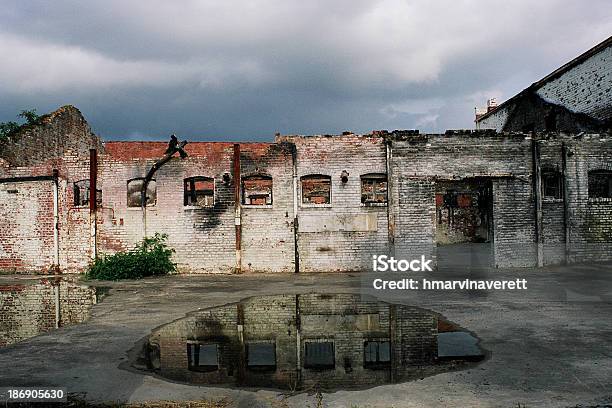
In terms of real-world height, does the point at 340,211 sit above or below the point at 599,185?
below

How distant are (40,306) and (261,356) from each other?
20.2 ft

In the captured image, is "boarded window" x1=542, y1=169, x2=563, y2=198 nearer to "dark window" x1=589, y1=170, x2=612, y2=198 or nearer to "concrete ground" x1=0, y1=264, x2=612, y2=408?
"dark window" x1=589, y1=170, x2=612, y2=198

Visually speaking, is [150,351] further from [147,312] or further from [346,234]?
[346,234]

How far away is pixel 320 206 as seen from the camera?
48.4 feet

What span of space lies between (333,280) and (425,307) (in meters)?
4.16

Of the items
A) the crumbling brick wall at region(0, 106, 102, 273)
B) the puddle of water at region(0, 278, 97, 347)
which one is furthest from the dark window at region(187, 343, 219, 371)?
the crumbling brick wall at region(0, 106, 102, 273)

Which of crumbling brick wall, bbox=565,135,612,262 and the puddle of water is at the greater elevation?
crumbling brick wall, bbox=565,135,612,262

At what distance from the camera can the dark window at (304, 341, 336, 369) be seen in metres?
5.61

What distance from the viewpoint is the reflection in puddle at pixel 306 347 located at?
527cm

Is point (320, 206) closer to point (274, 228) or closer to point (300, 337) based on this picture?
point (274, 228)

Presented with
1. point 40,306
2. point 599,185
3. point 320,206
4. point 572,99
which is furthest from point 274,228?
point 572,99

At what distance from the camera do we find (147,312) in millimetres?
8883

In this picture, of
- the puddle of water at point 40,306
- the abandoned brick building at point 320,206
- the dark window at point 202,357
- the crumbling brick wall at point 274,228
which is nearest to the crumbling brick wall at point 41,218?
the abandoned brick building at point 320,206

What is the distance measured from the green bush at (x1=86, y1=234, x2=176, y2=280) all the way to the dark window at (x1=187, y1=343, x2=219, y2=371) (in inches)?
327
